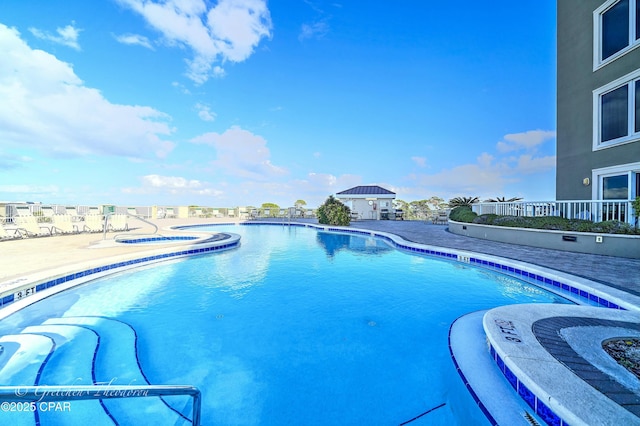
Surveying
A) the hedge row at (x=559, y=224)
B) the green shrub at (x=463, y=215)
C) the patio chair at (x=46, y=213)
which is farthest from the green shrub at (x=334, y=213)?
the patio chair at (x=46, y=213)

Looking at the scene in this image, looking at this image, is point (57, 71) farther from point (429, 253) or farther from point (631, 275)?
point (631, 275)

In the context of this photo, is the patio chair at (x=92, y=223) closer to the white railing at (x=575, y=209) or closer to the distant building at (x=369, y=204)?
the distant building at (x=369, y=204)

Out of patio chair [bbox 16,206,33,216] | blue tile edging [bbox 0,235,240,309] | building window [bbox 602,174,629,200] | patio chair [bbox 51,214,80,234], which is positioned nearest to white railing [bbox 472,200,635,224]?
building window [bbox 602,174,629,200]

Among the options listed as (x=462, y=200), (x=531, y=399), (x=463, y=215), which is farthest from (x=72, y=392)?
(x=462, y=200)

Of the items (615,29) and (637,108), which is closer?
(637,108)

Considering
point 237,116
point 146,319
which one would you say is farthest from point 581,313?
point 237,116

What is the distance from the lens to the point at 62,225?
10.8 metres

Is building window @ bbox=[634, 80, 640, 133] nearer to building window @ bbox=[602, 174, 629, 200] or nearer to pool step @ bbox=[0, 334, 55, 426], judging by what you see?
building window @ bbox=[602, 174, 629, 200]

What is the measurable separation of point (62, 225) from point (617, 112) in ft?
65.2

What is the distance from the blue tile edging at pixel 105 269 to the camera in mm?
4145

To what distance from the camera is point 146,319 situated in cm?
389

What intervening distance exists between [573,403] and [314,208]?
22857mm

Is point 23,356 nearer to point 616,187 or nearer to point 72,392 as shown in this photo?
point 72,392

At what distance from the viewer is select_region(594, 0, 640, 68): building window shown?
7137 mm
